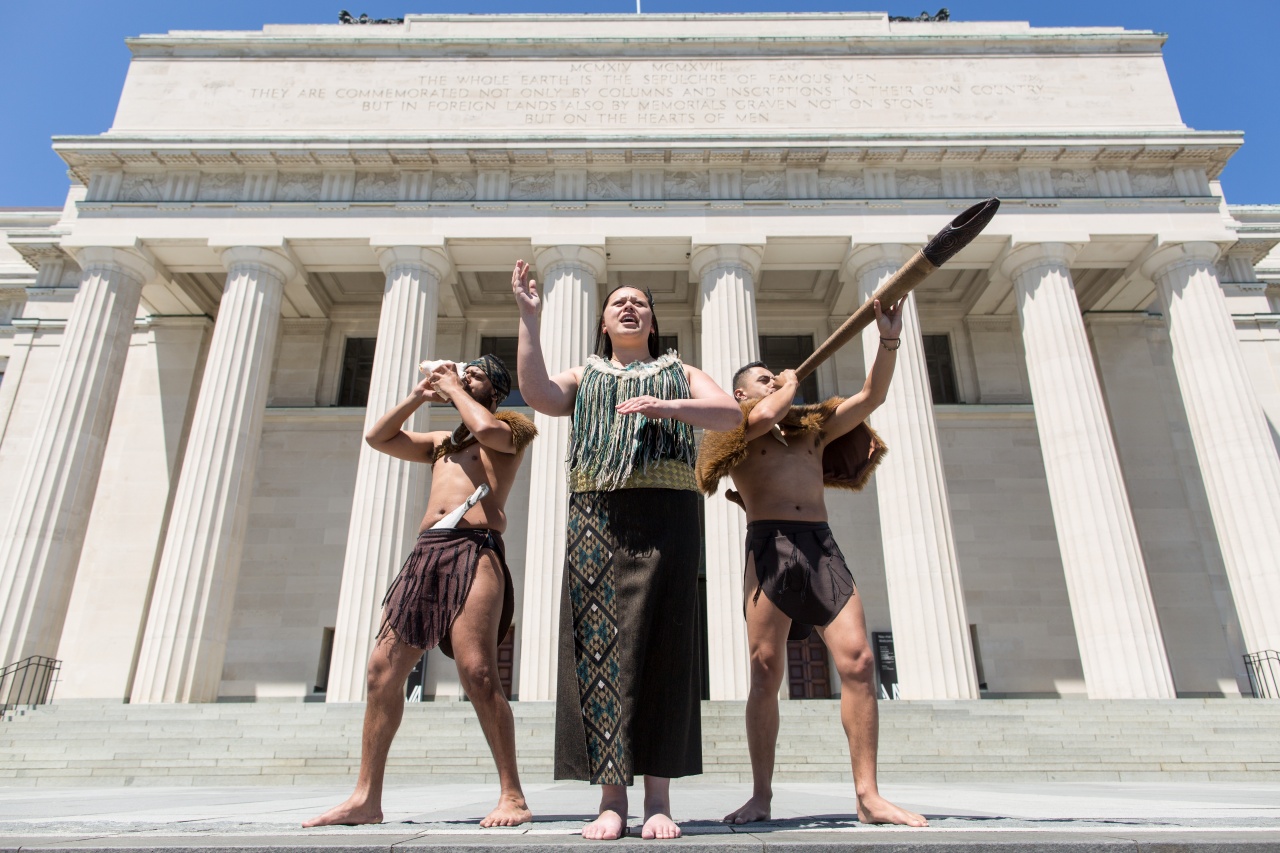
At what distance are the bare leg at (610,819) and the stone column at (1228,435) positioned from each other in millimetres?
18534

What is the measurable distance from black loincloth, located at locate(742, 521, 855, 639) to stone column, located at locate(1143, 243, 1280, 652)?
668 inches

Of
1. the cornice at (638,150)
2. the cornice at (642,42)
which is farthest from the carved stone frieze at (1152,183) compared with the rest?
the cornice at (642,42)

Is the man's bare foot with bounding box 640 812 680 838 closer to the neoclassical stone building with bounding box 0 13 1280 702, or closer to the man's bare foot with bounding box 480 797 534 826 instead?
the man's bare foot with bounding box 480 797 534 826

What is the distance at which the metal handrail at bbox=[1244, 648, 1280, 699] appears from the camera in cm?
1700

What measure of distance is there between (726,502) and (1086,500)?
23.6 ft

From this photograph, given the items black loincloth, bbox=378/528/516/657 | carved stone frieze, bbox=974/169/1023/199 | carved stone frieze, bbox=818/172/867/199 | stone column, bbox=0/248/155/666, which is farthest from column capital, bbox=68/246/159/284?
carved stone frieze, bbox=974/169/1023/199

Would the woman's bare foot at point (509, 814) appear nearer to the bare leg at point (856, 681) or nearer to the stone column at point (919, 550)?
the bare leg at point (856, 681)

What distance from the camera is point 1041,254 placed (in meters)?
19.8

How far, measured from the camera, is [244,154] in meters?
20.1

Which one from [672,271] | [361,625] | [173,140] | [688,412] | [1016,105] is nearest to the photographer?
[688,412]

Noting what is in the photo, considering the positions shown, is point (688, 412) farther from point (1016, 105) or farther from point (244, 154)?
point (1016, 105)

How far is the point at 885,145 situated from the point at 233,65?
53.0 feet

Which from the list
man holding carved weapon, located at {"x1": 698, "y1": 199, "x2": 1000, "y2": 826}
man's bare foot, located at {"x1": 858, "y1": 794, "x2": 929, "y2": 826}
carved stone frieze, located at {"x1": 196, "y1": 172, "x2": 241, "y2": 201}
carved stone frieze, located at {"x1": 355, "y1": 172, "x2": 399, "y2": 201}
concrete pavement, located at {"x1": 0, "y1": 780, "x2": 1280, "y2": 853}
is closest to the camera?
concrete pavement, located at {"x1": 0, "y1": 780, "x2": 1280, "y2": 853}

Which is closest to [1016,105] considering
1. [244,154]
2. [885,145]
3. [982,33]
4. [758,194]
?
[982,33]
